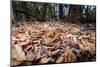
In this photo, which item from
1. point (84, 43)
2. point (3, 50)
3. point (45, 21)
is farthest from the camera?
point (84, 43)

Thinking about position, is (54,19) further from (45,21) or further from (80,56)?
(80,56)

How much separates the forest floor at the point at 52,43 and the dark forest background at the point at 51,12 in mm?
68

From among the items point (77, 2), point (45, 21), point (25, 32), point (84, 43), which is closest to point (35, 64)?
point (25, 32)

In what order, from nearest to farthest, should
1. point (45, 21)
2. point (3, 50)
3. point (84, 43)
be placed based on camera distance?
point (3, 50) < point (45, 21) < point (84, 43)

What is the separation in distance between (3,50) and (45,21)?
66 cm

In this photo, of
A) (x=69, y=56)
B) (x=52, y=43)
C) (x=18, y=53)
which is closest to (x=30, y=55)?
(x=18, y=53)

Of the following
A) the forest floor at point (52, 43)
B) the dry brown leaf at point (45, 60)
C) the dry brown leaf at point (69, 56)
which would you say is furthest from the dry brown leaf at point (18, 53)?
the dry brown leaf at point (69, 56)

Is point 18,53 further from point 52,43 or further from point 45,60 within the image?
point 52,43

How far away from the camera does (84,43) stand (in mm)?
2521

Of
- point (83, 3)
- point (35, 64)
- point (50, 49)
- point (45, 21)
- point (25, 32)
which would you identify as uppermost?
point (83, 3)

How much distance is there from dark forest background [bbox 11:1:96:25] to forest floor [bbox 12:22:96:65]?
2.7 inches

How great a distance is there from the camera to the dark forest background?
2.25 m

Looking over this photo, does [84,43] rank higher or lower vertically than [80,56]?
higher

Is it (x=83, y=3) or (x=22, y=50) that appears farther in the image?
(x=83, y=3)
